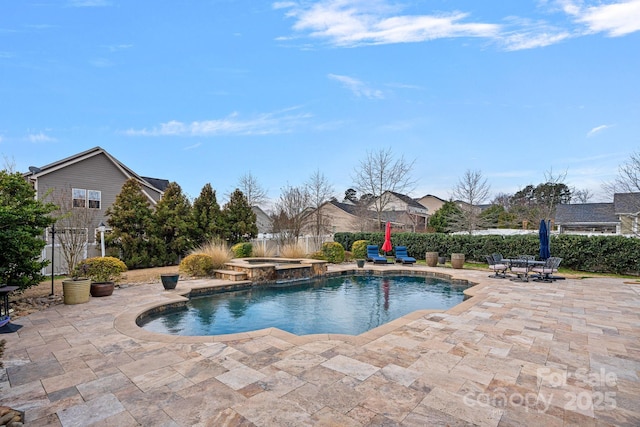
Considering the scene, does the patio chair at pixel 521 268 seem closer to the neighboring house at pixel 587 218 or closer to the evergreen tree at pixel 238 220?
the evergreen tree at pixel 238 220

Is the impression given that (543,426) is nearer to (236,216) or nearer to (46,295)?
(46,295)

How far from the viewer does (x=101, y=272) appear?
8141 mm

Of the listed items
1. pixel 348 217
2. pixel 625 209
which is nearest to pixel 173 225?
pixel 348 217

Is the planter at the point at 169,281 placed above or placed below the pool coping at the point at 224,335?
above

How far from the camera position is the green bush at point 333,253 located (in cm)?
1555

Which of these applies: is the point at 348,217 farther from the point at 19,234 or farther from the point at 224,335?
the point at 224,335

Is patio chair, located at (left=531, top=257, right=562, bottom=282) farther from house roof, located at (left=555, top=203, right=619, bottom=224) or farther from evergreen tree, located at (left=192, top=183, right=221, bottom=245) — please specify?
house roof, located at (left=555, top=203, right=619, bottom=224)

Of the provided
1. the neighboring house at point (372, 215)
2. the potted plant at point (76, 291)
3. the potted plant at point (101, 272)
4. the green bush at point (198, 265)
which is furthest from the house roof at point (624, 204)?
the potted plant at point (76, 291)

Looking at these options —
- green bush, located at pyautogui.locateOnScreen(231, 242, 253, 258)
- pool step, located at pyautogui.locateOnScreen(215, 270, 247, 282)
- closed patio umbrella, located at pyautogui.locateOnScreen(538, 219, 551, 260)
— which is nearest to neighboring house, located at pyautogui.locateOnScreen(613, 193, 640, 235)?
closed patio umbrella, located at pyautogui.locateOnScreen(538, 219, 551, 260)

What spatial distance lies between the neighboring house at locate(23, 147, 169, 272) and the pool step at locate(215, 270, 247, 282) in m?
8.49

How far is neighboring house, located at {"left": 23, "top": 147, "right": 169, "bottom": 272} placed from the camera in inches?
645

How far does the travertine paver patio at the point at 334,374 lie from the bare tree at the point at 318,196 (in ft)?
54.9

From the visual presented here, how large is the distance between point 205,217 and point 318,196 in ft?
33.4

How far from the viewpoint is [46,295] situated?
7637 mm
